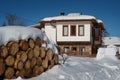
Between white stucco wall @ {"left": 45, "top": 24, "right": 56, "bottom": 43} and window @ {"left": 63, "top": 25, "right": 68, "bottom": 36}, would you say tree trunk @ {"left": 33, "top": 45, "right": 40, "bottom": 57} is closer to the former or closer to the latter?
window @ {"left": 63, "top": 25, "right": 68, "bottom": 36}

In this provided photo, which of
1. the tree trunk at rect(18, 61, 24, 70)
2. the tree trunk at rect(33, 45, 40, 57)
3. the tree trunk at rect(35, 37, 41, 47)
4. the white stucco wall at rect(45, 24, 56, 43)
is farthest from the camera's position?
the white stucco wall at rect(45, 24, 56, 43)

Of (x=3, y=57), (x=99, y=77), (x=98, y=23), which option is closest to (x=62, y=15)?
(x=98, y=23)

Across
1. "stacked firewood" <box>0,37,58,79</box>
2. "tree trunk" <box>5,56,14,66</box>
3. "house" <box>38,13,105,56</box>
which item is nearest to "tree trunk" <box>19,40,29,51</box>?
"stacked firewood" <box>0,37,58,79</box>

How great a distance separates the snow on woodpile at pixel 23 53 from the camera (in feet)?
34.9

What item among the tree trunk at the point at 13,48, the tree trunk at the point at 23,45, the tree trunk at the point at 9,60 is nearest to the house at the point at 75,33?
the tree trunk at the point at 23,45

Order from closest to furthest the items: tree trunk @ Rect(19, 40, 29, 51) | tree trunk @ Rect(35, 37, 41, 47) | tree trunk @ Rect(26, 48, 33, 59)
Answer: tree trunk @ Rect(19, 40, 29, 51) → tree trunk @ Rect(26, 48, 33, 59) → tree trunk @ Rect(35, 37, 41, 47)

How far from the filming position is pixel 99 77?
1340cm

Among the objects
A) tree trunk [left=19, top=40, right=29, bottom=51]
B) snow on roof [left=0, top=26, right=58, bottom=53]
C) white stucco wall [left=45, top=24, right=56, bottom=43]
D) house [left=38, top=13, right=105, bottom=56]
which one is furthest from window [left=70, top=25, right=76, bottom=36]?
tree trunk [left=19, top=40, right=29, bottom=51]

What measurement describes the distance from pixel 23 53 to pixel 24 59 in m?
0.23

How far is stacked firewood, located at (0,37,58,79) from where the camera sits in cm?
1058

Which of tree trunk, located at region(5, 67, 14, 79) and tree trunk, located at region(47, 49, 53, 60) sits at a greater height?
tree trunk, located at region(47, 49, 53, 60)

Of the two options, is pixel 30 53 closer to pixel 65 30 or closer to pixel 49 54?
pixel 49 54

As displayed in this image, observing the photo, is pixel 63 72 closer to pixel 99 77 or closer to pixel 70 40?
pixel 99 77

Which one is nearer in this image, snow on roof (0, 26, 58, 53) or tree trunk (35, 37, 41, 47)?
snow on roof (0, 26, 58, 53)
